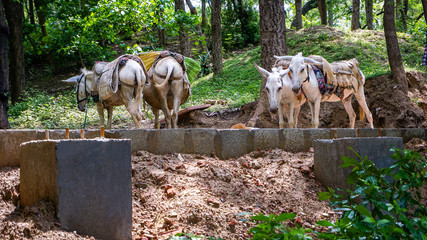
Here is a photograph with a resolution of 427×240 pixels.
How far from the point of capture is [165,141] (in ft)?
18.2

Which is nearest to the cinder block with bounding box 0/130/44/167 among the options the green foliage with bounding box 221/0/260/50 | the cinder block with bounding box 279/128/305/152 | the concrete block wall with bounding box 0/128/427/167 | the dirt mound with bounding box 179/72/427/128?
the concrete block wall with bounding box 0/128/427/167

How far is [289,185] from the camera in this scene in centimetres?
509

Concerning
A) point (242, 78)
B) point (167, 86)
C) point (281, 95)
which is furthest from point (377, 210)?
point (242, 78)

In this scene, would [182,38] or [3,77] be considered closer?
[3,77]

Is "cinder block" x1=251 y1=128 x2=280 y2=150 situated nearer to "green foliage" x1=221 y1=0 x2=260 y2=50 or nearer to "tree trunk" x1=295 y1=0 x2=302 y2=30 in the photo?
"tree trunk" x1=295 y1=0 x2=302 y2=30

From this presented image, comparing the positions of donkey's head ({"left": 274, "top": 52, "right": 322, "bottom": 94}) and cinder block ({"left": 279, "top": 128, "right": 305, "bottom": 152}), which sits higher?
donkey's head ({"left": 274, "top": 52, "right": 322, "bottom": 94})

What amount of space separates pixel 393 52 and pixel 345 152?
8132 millimetres

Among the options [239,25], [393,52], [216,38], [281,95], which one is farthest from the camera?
[239,25]

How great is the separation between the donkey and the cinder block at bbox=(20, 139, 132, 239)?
217 inches

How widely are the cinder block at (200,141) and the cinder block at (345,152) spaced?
56.6 inches

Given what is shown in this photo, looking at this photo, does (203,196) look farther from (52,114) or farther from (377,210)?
(52,114)

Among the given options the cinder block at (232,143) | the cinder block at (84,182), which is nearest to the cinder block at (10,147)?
the cinder block at (84,182)

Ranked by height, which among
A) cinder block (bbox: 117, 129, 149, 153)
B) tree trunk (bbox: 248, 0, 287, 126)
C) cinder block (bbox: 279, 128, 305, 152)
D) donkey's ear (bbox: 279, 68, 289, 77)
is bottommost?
cinder block (bbox: 279, 128, 305, 152)

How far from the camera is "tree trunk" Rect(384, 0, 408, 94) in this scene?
38.7ft
